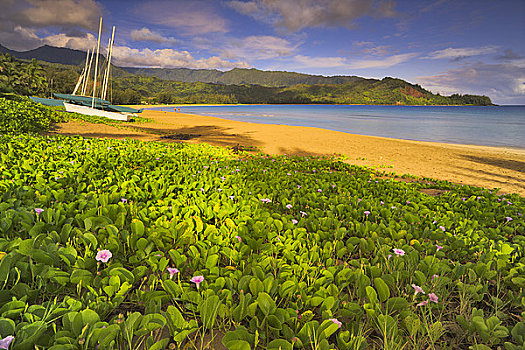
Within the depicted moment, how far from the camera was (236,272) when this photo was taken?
2.05m

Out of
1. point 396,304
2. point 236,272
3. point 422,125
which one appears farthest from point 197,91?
point 396,304

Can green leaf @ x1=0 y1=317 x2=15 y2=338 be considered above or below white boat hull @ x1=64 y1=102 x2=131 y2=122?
below

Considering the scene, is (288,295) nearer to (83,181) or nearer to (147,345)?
(147,345)

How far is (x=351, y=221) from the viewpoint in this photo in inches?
140

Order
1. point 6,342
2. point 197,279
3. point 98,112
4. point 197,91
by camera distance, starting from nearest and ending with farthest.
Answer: point 6,342, point 197,279, point 98,112, point 197,91

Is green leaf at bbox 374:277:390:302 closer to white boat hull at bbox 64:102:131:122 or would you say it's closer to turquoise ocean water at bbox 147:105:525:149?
white boat hull at bbox 64:102:131:122

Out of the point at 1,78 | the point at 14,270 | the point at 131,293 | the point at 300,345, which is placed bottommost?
the point at 131,293

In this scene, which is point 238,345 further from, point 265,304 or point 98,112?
point 98,112

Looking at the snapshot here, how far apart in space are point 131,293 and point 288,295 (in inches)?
49.7

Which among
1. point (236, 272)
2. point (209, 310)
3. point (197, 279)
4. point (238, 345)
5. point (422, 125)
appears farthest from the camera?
point (422, 125)

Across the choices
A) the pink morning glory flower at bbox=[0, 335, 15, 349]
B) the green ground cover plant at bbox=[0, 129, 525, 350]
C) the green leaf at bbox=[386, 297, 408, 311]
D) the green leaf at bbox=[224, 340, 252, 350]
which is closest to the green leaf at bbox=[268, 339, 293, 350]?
the green ground cover plant at bbox=[0, 129, 525, 350]

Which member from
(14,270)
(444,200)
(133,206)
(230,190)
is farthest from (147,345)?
(444,200)

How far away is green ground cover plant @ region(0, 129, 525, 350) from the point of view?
1519 millimetres

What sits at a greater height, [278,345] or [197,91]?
[197,91]
